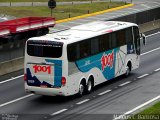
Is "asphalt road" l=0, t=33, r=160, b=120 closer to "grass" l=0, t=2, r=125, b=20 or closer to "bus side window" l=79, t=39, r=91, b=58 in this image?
"bus side window" l=79, t=39, r=91, b=58

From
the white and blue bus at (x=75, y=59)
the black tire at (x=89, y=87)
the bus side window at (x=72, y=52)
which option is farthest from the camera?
the black tire at (x=89, y=87)

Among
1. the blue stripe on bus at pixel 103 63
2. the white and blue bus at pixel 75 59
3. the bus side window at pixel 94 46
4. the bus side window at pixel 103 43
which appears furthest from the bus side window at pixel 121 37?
the bus side window at pixel 94 46

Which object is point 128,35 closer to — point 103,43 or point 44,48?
point 103,43

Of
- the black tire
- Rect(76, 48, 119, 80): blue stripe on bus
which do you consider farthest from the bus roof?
the black tire

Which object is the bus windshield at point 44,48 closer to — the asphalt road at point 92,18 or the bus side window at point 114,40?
the bus side window at point 114,40

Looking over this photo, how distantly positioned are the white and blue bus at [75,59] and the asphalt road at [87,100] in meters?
0.61

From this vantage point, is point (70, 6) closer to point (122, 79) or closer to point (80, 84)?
point (122, 79)

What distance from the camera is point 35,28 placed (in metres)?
41.6

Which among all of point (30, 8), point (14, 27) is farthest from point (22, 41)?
point (30, 8)

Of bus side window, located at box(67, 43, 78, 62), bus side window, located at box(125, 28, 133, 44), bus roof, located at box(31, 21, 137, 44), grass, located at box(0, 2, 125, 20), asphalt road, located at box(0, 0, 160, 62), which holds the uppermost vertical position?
bus roof, located at box(31, 21, 137, 44)

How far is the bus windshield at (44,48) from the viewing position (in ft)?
91.2

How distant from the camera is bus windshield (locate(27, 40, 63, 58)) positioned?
2781 cm

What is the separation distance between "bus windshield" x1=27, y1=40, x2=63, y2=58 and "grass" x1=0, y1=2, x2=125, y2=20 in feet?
110

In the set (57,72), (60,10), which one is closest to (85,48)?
(57,72)
